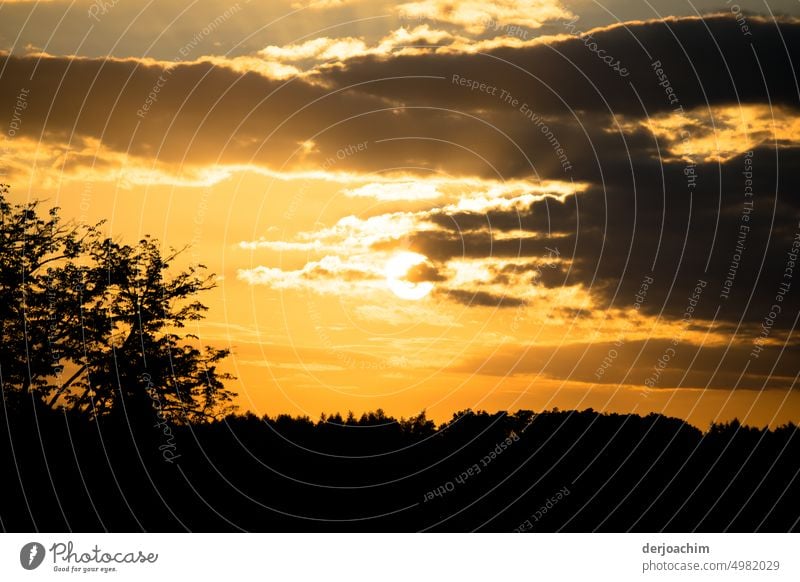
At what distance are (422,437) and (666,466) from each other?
403 inches

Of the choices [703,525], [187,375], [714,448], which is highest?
[187,375]

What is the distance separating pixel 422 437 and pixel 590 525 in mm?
7610

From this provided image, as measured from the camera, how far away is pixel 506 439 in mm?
47094

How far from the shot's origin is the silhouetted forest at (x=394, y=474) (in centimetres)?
4159

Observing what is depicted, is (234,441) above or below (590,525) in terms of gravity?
above

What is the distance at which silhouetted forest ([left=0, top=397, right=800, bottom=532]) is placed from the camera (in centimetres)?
4159

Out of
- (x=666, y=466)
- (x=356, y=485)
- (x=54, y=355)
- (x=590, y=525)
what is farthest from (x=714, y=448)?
(x=54, y=355)

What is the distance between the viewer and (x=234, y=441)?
151 ft

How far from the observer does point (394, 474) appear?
45.3 m

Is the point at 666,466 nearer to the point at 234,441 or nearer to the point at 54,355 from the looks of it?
the point at 234,441
